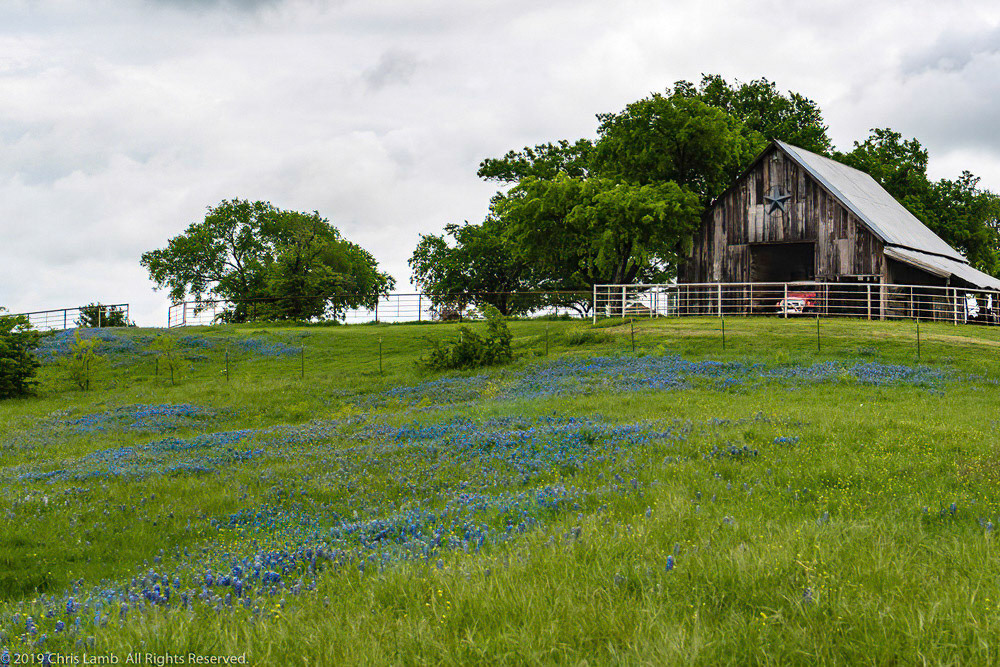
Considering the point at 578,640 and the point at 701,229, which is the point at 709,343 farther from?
the point at 578,640

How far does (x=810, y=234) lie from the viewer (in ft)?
131

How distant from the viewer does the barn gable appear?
125ft

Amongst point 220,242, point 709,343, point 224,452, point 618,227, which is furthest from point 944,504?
point 220,242

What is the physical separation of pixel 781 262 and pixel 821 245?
6.20 meters

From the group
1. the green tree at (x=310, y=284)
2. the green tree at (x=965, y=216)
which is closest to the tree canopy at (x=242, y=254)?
the green tree at (x=310, y=284)

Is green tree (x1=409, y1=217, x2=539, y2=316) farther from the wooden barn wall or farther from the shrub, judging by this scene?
the shrub

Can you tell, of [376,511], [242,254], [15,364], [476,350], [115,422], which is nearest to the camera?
[376,511]

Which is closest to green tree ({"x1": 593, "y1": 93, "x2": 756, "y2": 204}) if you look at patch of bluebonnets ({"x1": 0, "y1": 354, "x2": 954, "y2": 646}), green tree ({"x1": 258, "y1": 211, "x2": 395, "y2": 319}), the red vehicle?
the red vehicle

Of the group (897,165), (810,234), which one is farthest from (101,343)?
(897,165)

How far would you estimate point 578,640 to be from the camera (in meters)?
3.87

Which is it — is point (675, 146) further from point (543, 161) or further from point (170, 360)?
point (170, 360)

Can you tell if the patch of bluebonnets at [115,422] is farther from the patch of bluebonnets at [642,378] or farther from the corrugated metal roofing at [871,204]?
the corrugated metal roofing at [871,204]

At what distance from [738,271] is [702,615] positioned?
40.8 meters

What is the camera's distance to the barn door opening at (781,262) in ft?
139
